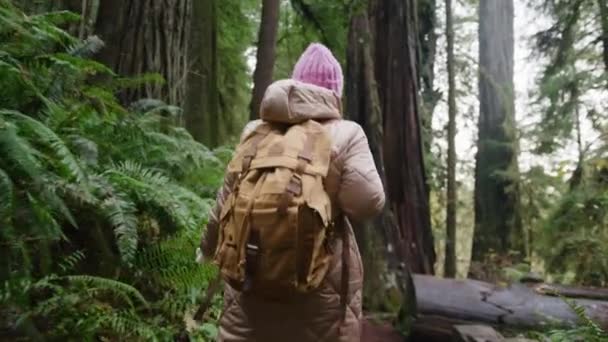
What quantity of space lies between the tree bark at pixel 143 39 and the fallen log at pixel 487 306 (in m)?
2.99

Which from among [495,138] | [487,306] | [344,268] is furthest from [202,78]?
[495,138]

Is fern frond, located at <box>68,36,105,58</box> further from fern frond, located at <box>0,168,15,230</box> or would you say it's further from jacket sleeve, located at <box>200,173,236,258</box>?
jacket sleeve, located at <box>200,173,236,258</box>

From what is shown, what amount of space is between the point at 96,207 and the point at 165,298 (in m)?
0.69

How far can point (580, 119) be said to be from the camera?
33.9 feet

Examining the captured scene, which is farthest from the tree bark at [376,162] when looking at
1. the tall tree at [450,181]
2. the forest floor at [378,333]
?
the tall tree at [450,181]

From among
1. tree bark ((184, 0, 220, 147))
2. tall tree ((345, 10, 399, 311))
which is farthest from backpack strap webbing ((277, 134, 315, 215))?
tree bark ((184, 0, 220, 147))

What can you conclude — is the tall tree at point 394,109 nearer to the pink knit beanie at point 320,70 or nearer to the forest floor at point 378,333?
the forest floor at point 378,333

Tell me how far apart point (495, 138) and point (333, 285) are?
37.4 feet

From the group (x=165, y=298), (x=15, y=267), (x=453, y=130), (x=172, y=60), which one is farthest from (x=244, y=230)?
(x=453, y=130)

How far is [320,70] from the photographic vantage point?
8.14ft

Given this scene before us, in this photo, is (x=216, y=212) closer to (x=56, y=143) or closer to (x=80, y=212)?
(x=56, y=143)

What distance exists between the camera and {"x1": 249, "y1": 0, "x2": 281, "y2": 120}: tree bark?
8.20 m

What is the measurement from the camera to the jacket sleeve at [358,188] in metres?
2.17

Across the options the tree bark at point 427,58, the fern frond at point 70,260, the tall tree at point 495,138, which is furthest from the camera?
the tall tree at point 495,138
